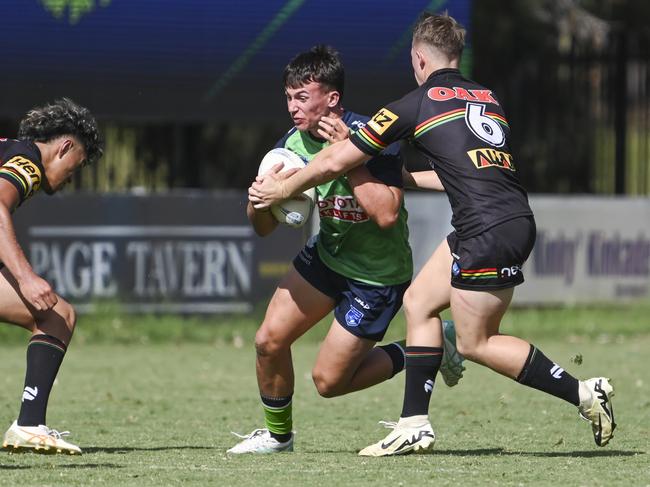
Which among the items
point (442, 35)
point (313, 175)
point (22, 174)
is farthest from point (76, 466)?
point (442, 35)

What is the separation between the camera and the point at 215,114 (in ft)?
50.4

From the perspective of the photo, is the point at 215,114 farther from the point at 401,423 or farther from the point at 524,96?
the point at 401,423

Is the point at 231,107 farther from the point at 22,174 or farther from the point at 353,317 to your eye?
the point at 22,174

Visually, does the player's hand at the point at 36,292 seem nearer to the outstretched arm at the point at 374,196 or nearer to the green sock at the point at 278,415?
the green sock at the point at 278,415

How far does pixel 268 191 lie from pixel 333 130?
431 mm

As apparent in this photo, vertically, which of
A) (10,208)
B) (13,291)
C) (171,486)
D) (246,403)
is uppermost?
(10,208)

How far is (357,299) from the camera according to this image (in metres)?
6.83

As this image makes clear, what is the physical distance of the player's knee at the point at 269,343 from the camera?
6.82 m

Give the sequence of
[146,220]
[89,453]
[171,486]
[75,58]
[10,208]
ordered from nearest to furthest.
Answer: [171,486] < [10,208] < [89,453] < [146,220] < [75,58]

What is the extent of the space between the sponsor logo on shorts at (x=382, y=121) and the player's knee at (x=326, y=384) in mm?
1367

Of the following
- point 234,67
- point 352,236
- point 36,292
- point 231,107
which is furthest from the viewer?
point 231,107

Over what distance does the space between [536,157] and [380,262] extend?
11.2 m

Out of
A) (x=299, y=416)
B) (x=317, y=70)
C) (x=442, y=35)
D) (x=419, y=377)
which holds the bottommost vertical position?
(x=299, y=416)

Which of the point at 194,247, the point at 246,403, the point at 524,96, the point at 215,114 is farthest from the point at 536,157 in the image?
the point at 246,403
